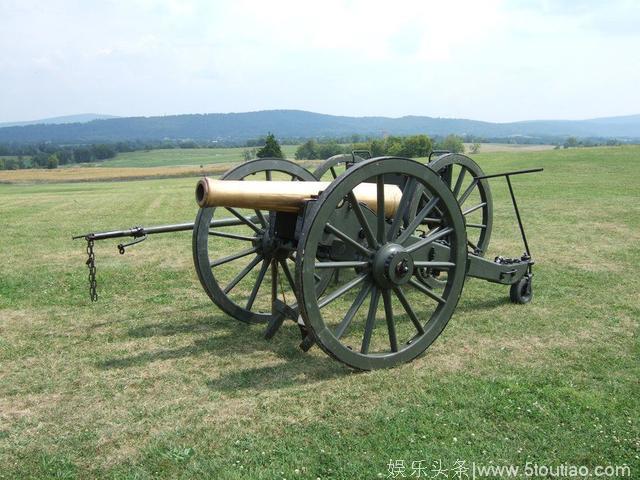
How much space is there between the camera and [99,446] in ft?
13.4

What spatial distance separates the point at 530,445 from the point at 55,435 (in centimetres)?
348

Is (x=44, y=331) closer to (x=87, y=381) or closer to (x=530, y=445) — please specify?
(x=87, y=381)

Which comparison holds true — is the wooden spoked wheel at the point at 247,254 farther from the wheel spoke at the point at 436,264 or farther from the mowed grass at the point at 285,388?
the wheel spoke at the point at 436,264

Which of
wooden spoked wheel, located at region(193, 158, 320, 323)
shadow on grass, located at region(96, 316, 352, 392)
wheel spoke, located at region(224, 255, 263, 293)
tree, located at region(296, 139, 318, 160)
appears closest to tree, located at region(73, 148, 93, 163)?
tree, located at region(296, 139, 318, 160)

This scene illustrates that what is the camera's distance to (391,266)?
16.8 ft

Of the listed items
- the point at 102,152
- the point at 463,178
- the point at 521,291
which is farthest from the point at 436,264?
the point at 102,152

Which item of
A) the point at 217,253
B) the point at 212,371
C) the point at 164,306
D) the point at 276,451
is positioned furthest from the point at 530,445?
the point at 217,253

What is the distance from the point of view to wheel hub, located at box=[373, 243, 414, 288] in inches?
202

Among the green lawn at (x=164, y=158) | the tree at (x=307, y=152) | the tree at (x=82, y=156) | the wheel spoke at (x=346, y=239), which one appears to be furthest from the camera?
the tree at (x=82, y=156)

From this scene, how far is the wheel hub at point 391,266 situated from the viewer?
16.8 ft

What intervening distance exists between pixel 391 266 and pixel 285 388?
1.43m

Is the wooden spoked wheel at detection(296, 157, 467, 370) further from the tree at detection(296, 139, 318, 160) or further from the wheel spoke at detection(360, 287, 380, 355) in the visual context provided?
the tree at detection(296, 139, 318, 160)

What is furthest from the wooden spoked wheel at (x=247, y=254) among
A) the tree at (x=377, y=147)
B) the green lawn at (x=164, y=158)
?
the green lawn at (x=164, y=158)

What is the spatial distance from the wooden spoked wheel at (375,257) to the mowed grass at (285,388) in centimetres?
32
